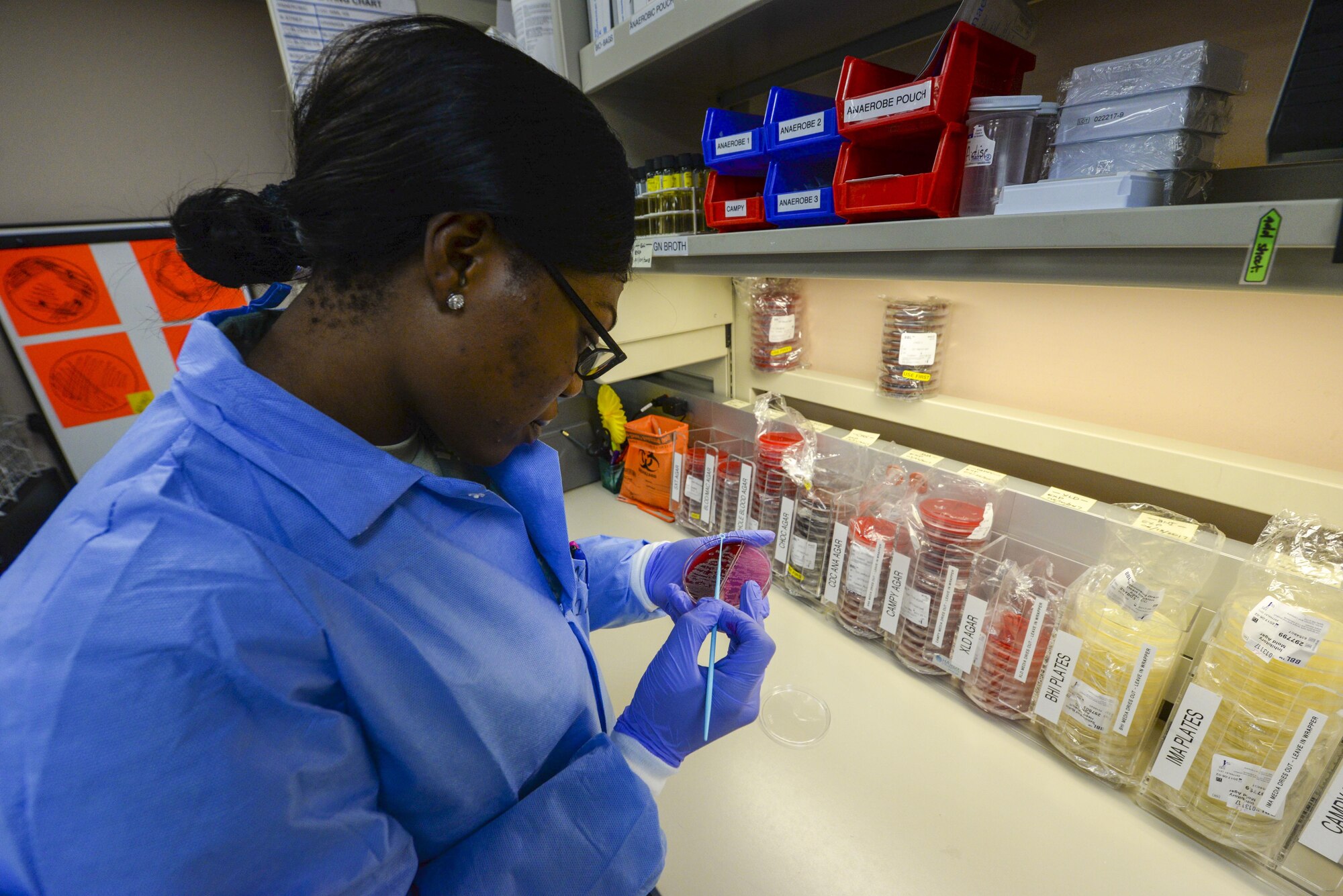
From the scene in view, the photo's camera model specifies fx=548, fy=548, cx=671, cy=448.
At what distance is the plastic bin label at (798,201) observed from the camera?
958mm

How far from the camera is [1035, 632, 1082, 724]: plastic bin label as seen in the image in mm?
924

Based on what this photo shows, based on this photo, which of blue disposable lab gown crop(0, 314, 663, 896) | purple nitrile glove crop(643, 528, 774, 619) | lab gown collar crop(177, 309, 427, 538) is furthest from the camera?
purple nitrile glove crop(643, 528, 774, 619)

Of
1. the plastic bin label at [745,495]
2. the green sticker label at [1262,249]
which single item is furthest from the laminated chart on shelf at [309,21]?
the green sticker label at [1262,249]

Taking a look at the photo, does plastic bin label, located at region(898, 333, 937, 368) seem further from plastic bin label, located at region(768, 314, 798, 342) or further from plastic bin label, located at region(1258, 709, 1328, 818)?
plastic bin label, located at region(1258, 709, 1328, 818)

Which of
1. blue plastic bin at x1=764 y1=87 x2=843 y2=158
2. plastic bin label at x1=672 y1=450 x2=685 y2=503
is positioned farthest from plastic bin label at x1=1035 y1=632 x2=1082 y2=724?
plastic bin label at x1=672 y1=450 x2=685 y2=503

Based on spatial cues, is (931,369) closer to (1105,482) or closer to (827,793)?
(1105,482)

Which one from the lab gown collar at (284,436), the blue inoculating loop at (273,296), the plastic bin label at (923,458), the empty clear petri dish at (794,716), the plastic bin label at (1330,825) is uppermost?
the blue inoculating loop at (273,296)

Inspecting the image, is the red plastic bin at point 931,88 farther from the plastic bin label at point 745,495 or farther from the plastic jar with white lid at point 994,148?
the plastic bin label at point 745,495

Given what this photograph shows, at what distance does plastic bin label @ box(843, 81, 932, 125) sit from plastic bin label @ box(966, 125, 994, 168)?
0.09 meters

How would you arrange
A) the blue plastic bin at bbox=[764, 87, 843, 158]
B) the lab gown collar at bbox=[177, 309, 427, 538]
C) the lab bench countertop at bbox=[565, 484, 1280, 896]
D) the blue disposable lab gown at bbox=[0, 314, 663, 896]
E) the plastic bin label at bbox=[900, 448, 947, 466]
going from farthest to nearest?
the plastic bin label at bbox=[900, 448, 947, 466] → the blue plastic bin at bbox=[764, 87, 843, 158] → the lab bench countertop at bbox=[565, 484, 1280, 896] → the lab gown collar at bbox=[177, 309, 427, 538] → the blue disposable lab gown at bbox=[0, 314, 663, 896]

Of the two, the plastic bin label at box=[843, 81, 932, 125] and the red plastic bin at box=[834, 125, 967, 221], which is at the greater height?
the plastic bin label at box=[843, 81, 932, 125]

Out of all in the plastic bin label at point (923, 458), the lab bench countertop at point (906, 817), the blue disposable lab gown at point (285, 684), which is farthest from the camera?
the plastic bin label at point (923, 458)

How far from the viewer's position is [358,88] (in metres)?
0.56

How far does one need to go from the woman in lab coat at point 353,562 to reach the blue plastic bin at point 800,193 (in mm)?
436
